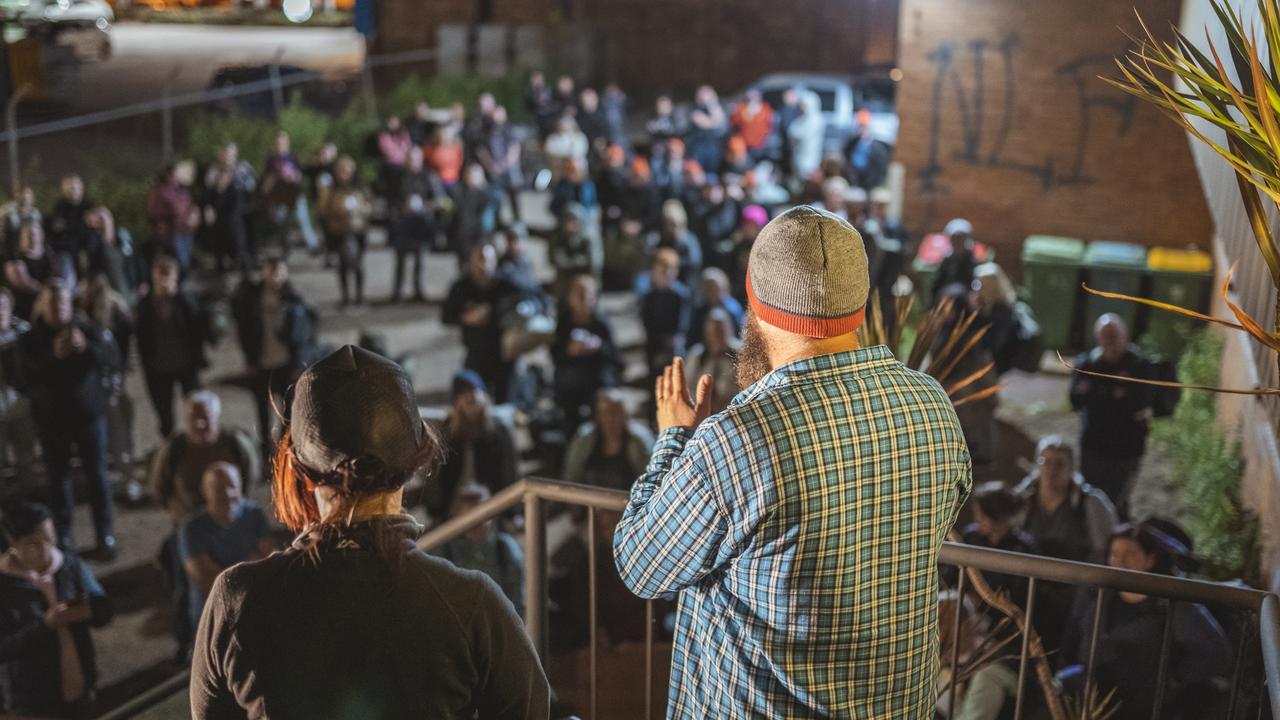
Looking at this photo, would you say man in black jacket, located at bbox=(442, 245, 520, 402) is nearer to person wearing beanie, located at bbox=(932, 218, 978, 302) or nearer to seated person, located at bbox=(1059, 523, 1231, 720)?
person wearing beanie, located at bbox=(932, 218, 978, 302)

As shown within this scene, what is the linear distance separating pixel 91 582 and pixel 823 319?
5457 mm

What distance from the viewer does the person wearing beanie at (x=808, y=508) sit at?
8.10 ft

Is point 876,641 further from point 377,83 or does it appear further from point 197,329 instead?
point 377,83

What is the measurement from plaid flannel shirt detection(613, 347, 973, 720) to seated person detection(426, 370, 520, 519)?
568cm

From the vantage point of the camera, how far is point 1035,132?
1441 centimetres

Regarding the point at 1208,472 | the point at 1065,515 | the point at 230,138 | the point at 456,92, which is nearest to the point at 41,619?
the point at 1065,515

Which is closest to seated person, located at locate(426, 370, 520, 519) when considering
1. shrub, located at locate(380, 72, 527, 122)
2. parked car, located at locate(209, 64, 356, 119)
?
parked car, located at locate(209, 64, 356, 119)

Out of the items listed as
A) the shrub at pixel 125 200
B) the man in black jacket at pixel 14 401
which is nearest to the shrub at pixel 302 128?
the shrub at pixel 125 200

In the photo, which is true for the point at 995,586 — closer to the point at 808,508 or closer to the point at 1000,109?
the point at 808,508

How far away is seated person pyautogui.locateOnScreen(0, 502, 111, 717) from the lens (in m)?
6.46

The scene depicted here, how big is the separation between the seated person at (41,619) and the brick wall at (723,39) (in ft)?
87.3

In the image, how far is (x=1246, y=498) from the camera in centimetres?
767

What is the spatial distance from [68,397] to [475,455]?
287 cm

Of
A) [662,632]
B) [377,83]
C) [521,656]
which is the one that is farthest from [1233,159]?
[377,83]
